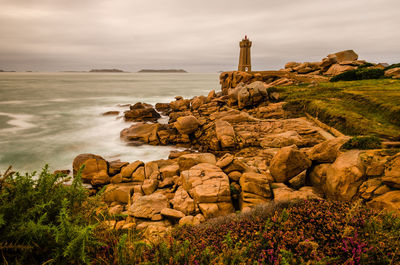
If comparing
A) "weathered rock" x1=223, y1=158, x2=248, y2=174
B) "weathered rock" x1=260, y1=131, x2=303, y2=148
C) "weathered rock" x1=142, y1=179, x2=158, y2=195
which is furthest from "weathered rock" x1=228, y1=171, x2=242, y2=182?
"weathered rock" x1=260, y1=131, x2=303, y2=148

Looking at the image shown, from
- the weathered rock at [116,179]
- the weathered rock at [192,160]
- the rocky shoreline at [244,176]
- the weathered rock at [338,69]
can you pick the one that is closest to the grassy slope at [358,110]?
the rocky shoreline at [244,176]

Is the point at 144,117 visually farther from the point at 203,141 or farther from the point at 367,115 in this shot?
the point at 367,115

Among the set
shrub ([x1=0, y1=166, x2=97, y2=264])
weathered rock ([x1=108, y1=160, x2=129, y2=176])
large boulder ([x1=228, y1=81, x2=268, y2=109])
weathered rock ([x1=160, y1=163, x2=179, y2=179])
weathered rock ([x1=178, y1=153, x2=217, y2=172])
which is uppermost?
large boulder ([x1=228, y1=81, x2=268, y2=109])

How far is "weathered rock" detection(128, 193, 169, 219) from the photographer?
6.61 m

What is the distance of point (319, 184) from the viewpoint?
688 cm

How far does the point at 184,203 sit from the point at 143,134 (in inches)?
490

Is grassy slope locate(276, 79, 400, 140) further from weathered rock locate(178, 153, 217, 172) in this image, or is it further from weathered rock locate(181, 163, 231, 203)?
weathered rock locate(181, 163, 231, 203)

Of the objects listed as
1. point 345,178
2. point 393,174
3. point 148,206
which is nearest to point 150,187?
point 148,206

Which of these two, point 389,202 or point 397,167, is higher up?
point 397,167

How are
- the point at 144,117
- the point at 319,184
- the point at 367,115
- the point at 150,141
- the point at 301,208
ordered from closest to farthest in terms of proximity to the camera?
the point at 301,208 → the point at 319,184 → the point at 367,115 → the point at 150,141 → the point at 144,117

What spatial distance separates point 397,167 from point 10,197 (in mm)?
7705

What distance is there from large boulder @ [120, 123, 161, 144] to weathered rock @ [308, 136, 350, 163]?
40.7 feet

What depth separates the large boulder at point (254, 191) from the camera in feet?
21.3

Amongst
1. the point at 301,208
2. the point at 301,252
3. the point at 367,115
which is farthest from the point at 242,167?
the point at 367,115
